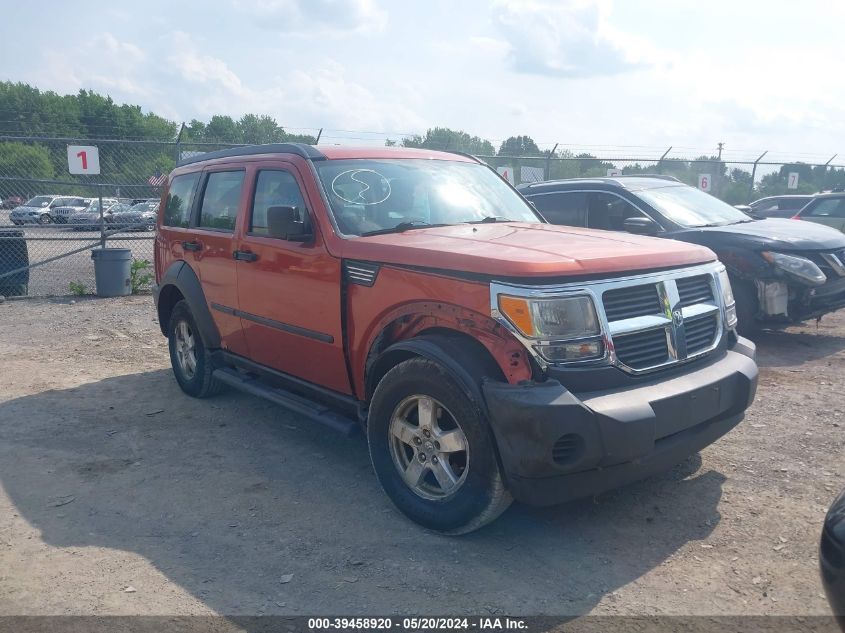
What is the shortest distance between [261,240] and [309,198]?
23.4 inches

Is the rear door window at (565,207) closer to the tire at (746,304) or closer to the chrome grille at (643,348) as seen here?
the tire at (746,304)

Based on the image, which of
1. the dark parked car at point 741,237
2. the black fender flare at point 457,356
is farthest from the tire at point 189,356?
the dark parked car at point 741,237

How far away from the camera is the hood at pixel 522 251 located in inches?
138

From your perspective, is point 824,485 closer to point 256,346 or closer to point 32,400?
point 256,346

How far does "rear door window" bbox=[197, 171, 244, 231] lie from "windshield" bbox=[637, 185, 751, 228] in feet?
15.3

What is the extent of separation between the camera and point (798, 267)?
24.0 feet

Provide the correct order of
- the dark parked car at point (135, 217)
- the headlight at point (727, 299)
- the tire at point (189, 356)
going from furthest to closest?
1. the dark parked car at point (135, 217)
2. the tire at point (189, 356)
3. the headlight at point (727, 299)

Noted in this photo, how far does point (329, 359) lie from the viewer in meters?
4.54

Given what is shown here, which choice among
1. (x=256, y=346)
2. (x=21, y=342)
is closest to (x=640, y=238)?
(x=256, y=346)

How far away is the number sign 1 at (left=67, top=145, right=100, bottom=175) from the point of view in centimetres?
Result: 1214

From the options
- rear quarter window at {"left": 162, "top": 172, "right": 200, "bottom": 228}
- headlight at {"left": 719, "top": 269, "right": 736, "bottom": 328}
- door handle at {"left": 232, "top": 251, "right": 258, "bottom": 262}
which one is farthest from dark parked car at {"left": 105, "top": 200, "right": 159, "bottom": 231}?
headlight at {"left": 719, "top": 269, "right": 736, "bottom": 328}

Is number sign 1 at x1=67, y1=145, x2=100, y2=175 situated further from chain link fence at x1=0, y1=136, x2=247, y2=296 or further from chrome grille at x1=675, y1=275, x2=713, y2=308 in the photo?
chrome grille at x1=675, y1=275, x2=713, y2=308

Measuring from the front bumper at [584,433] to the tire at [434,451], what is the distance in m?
0.15

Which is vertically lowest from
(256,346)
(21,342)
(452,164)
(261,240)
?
(21,342)
